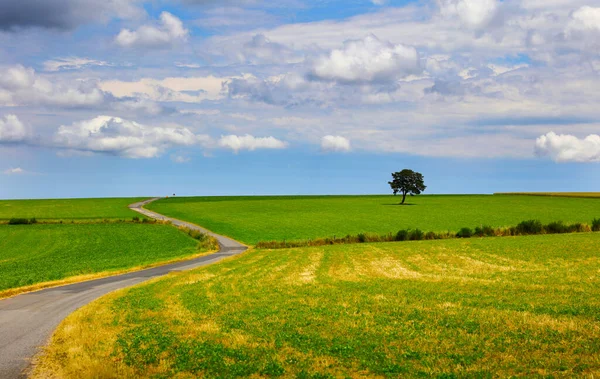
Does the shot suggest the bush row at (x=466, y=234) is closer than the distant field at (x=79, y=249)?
No

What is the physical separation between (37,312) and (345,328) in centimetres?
1781

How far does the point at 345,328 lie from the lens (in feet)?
63.7

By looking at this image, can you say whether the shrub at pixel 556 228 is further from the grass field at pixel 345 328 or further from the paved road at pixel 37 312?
the paved road at pixel 37 312

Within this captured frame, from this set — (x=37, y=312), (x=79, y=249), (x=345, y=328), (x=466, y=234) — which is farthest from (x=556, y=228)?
(x=37, y=312)

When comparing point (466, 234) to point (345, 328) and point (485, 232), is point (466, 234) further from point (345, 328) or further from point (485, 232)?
point (345, 328)

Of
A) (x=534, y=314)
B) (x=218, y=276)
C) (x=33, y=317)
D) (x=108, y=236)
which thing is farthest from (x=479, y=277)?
(x=108, y=236)

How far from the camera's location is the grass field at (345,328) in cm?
1502

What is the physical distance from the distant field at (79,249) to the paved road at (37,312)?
4.59m

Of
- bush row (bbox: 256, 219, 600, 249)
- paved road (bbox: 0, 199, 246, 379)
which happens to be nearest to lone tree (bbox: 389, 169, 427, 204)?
bush row (bbox: 256, 219, 600, 249)

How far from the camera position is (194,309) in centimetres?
2481

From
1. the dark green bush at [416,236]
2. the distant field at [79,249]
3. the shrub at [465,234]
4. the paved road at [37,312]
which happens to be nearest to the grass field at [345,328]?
the paved road at [37,312]

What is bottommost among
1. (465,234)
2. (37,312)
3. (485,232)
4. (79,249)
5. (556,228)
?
(79,249)

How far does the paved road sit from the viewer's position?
1842cm

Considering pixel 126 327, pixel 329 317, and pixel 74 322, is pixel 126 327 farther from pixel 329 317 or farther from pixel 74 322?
pixel 329 317
